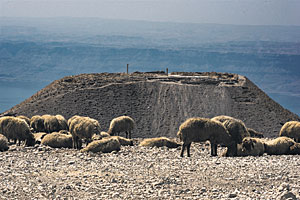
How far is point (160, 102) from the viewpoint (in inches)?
2288

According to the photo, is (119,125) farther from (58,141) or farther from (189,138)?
(189,138)

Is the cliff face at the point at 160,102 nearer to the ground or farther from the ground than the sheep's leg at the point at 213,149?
nearer to the ground

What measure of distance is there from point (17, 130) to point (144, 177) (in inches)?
479

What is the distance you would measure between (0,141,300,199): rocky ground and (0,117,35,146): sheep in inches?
164

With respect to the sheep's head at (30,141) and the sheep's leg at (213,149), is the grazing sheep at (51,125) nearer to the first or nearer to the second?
the sheep's head at (30,141)

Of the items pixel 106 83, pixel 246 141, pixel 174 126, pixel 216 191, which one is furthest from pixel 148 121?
pixel 216 191

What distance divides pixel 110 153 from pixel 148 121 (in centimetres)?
2977

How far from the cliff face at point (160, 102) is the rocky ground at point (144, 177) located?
95.4ft

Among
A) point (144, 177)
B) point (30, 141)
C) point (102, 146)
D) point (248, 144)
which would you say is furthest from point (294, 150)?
point (30, 141)

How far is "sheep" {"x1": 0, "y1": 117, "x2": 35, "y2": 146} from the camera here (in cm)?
2870

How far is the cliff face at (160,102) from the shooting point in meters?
54.7

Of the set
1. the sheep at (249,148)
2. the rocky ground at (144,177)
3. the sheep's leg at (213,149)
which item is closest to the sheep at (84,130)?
the rocky ground at (144,177)

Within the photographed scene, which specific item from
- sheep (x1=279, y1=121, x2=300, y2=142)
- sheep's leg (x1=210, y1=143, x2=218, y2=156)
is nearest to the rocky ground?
sheep's leg (x1=210, y1=143, x2=218, y2=156)

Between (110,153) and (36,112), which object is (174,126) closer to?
(36,112)
